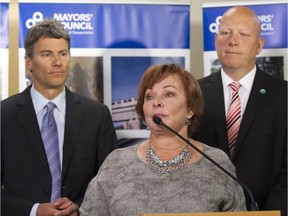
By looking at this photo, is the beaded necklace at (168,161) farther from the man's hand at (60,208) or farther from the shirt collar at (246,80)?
the shirt collar at (246,80)

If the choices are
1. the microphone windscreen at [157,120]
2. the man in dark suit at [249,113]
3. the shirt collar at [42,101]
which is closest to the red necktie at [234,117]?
the man in dark suit at [249,113]

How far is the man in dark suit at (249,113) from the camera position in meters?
3.36

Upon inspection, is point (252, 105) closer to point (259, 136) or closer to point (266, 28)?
point (259, 136)

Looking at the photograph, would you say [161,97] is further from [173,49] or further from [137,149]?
[173,49]

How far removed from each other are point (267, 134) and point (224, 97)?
0.37m

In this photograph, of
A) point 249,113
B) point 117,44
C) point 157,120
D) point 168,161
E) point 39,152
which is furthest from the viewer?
point 117,44

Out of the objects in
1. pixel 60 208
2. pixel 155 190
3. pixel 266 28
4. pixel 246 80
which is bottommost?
pixel 60 208

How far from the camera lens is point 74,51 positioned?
422cm

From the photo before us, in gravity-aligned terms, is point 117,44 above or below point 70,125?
above

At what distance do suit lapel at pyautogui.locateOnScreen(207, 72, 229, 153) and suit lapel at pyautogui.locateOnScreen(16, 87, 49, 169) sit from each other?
3.51 ft

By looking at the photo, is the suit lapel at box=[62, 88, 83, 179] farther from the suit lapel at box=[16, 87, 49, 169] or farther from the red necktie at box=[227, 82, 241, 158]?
the red necktie at box=[227, 82, 241, 158]

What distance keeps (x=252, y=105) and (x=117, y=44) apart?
4.11 ft

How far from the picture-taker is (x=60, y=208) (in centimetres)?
312

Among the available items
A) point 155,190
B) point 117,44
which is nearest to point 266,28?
point 117,44
